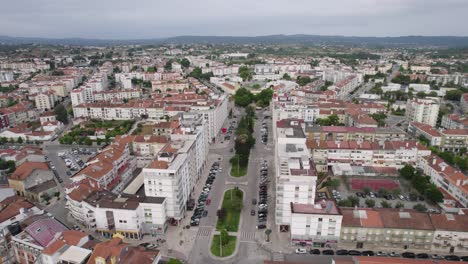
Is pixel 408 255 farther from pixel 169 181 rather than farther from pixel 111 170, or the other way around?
pixel 111 170

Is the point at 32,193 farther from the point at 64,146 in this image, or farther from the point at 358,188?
the point at 358,188

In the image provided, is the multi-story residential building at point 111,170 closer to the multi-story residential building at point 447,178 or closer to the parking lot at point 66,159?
the parking lot at point 66,159

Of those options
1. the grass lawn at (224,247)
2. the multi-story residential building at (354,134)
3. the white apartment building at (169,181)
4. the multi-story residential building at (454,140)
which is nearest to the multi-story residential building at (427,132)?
the multi-story residential building at (454,140)

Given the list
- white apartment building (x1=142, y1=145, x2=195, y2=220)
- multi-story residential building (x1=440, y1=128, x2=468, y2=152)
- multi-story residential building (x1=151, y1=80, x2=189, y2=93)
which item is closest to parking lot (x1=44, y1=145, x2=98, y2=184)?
white apartment building (x1=142, y1=145, x2=195, y2=220)

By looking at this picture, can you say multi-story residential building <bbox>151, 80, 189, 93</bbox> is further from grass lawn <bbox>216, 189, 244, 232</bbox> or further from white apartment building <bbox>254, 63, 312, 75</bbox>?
grass lawn <bbox>216, 189, 244, 232</bbox>

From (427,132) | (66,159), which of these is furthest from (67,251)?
(427,132)
